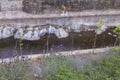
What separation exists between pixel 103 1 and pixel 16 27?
2.48 metres

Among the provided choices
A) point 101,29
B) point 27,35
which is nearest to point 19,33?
point 27,35

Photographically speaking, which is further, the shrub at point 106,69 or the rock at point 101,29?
the rock at point 101,29

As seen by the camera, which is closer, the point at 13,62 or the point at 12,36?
the point at 13,62

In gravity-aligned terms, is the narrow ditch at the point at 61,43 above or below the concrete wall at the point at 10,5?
below

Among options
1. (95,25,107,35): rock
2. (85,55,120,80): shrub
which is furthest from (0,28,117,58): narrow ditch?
(85,55,120,80): shrub

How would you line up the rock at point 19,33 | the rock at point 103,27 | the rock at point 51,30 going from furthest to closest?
1. the rock at point 103,27
2. the rock at point 51,30
3. the rock at point 19,33

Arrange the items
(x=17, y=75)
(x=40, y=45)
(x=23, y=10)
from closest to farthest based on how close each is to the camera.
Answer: (x=17, y=75) → (x=40, y=45) → (x=23, y=10)

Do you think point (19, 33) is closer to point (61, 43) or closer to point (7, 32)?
point (7, 32)

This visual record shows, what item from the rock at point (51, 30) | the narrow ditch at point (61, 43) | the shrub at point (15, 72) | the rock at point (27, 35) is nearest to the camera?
the shrub at point (15, 72)

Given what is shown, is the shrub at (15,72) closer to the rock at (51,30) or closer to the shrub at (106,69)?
the shrub at (106,69)

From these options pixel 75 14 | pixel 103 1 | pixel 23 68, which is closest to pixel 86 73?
pixel 23 68

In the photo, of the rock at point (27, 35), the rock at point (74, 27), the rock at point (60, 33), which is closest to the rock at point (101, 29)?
the rock at point (74, 27)

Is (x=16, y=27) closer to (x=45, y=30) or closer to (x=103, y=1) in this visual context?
(x=45, y=30)

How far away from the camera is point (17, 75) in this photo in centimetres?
519
